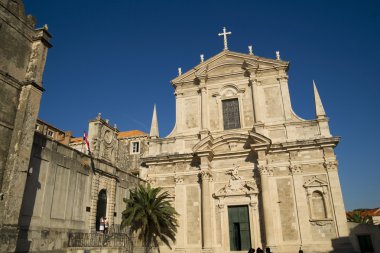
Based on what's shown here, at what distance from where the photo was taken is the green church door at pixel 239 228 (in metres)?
18.9

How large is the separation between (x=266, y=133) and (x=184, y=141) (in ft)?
19.1

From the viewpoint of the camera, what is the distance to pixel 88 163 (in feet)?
55.0

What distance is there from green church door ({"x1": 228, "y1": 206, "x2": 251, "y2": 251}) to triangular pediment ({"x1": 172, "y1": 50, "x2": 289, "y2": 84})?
9.89 metres

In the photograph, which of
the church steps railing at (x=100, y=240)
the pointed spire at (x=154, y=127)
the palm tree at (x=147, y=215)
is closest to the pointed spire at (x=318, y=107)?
the palm tree at (x=147, y=215)

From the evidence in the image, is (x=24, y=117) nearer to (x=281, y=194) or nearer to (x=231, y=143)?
(x=231, y=143)

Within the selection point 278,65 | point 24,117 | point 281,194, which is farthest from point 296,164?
point 24,117

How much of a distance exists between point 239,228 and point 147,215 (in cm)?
594

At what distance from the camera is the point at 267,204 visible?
1822 centimetres

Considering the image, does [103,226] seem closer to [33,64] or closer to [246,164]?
[33,64]

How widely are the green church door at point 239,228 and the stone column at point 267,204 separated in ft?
5.24

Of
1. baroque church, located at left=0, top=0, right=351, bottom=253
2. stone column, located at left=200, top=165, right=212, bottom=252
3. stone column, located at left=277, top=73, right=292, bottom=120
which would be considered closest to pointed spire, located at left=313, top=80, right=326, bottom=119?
baroque church, located at left=0, top=0, right=351, bottom=253

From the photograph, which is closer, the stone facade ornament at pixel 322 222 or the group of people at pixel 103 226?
the group of people at pixel 103 226

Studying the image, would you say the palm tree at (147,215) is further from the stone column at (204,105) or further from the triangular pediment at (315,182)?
the triangular pediment at (315,182)

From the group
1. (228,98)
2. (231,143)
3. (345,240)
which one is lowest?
(345,240)
